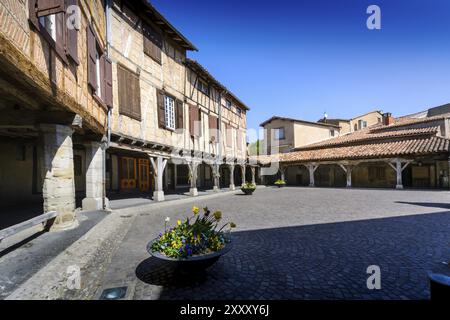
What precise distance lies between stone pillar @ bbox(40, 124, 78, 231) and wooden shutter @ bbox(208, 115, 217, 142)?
11081 mm

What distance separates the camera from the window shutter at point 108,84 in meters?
7.98

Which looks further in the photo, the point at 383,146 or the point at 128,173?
the point at 383,146

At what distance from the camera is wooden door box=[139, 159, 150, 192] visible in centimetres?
1545

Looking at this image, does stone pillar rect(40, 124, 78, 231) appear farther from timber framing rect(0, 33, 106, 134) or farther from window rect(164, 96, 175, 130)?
window rect(164, 96, 175, 130)

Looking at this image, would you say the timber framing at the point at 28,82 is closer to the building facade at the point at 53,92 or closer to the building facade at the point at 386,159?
the building facade at the point at 53,92

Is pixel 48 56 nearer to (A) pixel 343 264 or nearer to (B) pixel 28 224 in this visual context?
(B) pixel 28 224

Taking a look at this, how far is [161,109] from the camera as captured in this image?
11.2 meters

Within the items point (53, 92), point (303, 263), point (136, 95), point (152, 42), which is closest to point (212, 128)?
point (152, 42)

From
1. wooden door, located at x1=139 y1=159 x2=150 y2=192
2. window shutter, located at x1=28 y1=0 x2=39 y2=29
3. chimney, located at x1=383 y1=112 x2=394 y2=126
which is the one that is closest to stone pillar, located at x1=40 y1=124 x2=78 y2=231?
window shutter, located at x1=28 y1=0 x2=39 y2=29

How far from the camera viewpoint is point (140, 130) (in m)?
10.1

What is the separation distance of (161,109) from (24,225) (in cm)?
798

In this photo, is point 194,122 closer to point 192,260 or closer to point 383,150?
point 192,260

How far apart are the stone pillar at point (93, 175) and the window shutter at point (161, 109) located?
3550 mm

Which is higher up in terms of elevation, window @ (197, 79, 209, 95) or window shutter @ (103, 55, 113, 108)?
window @ (197, 79, 209, 95)
